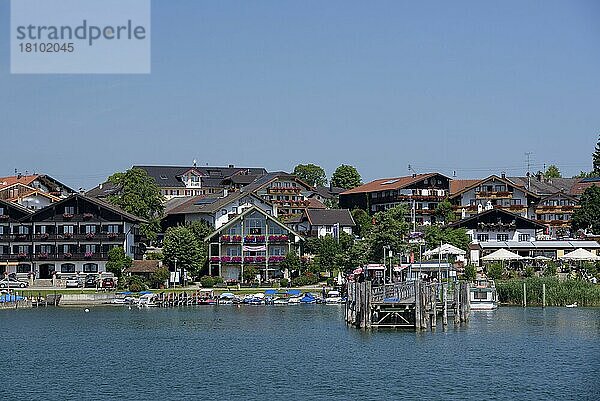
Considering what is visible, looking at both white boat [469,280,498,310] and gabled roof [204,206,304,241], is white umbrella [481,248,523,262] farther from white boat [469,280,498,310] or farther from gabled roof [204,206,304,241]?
gabled roof [204,206,304,241]

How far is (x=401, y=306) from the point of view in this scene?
60031 millimetres

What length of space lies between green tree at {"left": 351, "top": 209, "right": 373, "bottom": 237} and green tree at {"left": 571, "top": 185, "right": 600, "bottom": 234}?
21.2 metres

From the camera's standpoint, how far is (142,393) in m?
40.4

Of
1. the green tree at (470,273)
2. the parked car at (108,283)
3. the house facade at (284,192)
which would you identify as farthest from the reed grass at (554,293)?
the house facade at (284,192)

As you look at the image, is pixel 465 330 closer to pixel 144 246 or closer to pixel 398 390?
pixel 398 390

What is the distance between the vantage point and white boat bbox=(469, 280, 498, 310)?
72.4 metres

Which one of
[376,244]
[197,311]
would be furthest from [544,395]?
[376,244]

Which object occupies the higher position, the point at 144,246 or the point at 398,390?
the point at 144,246

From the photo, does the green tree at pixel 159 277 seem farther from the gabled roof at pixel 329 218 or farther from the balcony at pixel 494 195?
the balcony at pixel 494 195

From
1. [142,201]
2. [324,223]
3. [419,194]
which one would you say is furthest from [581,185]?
[142,201]

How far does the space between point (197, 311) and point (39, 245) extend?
81.5 feet

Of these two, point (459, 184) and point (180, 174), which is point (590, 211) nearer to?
point (459, 184)

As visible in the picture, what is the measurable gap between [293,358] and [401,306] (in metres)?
12.4

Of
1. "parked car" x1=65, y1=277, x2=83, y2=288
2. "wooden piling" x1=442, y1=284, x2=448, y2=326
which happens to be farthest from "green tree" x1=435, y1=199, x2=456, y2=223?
"wooden piling" x1=442, y1=284, x2=448, y2=326
